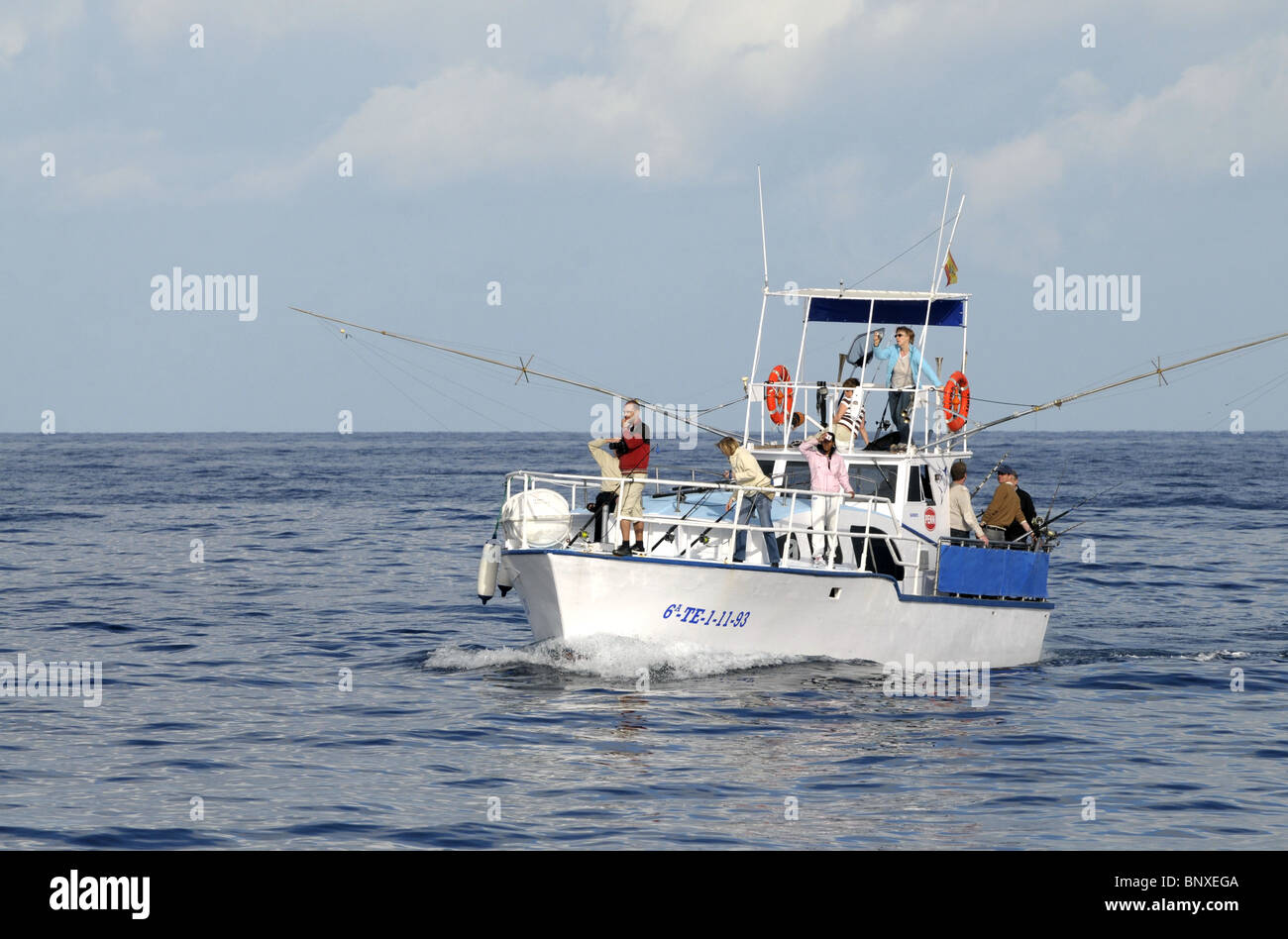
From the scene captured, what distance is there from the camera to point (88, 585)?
28062 mm

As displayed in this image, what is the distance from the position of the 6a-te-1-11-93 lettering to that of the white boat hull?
0.01 meters

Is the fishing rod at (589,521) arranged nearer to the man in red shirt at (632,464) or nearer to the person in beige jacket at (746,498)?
the man in red shirt at (632,464)

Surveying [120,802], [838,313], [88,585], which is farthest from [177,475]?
[120,802]

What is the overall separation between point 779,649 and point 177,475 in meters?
68.9

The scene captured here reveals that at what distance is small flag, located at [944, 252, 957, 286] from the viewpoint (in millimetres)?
20250

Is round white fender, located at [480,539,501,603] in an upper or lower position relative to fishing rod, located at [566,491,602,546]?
lower

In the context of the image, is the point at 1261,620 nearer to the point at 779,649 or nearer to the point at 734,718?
the point at 779,649

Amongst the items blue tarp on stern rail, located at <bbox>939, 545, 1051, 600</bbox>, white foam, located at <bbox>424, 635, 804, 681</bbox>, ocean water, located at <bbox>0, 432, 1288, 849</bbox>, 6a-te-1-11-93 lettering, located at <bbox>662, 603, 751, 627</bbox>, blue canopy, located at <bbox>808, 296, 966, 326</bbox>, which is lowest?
ocean water, located at <bbox>0, 432, 1288, 849</bbox>

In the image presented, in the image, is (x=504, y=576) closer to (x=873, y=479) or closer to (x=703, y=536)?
(x=703, y=536)

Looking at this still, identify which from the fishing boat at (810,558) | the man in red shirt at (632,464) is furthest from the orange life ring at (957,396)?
the man in red shirt at (632,464)

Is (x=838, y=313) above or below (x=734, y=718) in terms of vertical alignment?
above

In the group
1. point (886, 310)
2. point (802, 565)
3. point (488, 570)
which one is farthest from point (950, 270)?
point (488, 570)

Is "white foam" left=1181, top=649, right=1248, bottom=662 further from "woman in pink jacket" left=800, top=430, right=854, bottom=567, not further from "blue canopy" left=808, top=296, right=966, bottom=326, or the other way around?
"woman in pink jacket" left=800, top=430, right=854, bottom=567

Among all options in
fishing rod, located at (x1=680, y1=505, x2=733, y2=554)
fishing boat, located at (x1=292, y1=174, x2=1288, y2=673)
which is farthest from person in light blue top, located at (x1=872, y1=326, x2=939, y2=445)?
fishing rod, located at (x1=680, y1=505, x2=733, y2=554)
